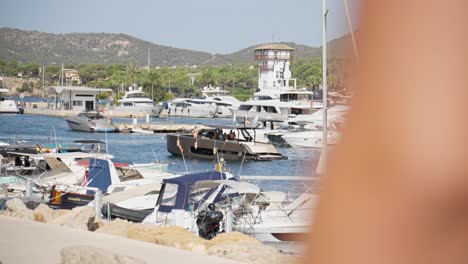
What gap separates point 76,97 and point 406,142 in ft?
264

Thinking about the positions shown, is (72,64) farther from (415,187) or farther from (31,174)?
(415,187)

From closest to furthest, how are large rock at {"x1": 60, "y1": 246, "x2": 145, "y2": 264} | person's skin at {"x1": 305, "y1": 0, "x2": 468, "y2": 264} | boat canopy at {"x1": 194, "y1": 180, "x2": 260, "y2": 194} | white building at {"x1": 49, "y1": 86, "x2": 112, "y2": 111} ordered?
person's skin at {"x1": 305, "y1": 0, "x2": 468, "y2": 264} → large rock at {"x1": 60, "y1": 246, "x2": 145, "y2": 264} → boat canopy at {"x1": 194, "y1": 180, "x2": 260, "y2": 194} → white building at {"x1": 49, "y1": 86, "x2": 112, "y2": 111}

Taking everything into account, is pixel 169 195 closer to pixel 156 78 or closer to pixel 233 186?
pixel 233 186

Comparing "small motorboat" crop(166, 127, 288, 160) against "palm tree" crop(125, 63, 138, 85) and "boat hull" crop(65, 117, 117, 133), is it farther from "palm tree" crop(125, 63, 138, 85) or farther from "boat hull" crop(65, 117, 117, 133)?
"palm tree" crop(125, 63, 138, 85)

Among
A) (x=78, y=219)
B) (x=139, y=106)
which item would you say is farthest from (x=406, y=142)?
(x=139, y=106)

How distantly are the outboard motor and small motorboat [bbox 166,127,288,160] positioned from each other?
20979 mm

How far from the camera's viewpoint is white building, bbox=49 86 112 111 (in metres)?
77.9

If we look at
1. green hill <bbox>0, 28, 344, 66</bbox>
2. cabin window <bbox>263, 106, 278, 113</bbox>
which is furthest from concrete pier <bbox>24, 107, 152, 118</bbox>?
green hill <bbox>0, 28, 344, 66</bbox>

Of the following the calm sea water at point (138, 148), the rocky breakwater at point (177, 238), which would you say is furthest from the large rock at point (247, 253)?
the calm sea water at point (138, 148)

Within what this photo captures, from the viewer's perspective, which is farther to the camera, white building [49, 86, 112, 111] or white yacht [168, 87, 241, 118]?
white yacht [168, 87, 241, 118]

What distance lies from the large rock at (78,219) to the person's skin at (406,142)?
8955mm

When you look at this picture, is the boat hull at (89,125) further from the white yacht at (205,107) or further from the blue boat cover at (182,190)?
the blue boat cover at (182,190)

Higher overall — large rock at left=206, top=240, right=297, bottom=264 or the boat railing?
the boat railing

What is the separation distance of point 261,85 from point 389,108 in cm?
9793
